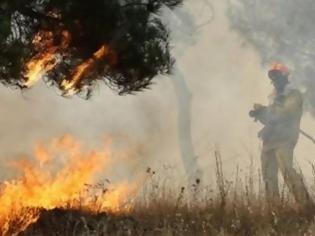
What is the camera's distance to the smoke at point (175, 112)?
41.0ft

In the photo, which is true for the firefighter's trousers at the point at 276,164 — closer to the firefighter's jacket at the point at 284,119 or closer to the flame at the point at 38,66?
the firefighter's jacket at the point at 284,119

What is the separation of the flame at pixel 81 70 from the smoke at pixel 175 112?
7037 mm

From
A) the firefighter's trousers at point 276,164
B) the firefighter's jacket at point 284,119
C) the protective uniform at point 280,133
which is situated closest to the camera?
the firefighter's trousers at point 276,164

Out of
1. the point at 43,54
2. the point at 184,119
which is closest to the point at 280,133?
the point at 43,54

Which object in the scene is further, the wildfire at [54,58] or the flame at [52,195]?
the flame at [52,195]

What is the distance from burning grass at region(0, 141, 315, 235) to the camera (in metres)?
5.16

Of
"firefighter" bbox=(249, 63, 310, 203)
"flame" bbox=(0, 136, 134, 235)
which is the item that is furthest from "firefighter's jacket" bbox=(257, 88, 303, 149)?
"flame" bbox=(0, 136, 134, 235)

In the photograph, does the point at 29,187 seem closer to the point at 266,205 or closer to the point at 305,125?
the point at 266,205

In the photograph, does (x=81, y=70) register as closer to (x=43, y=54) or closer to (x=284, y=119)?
(x=43, y=54)

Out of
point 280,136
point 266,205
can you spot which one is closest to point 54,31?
point 266,205

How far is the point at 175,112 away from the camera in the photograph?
15.6 meters

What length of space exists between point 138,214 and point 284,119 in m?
2.84

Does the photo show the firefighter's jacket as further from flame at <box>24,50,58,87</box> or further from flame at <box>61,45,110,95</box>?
flame at <box>24,50,58,87</box>

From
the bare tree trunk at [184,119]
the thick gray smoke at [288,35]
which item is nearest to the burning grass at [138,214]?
the bare tree trunk at [184,119]
